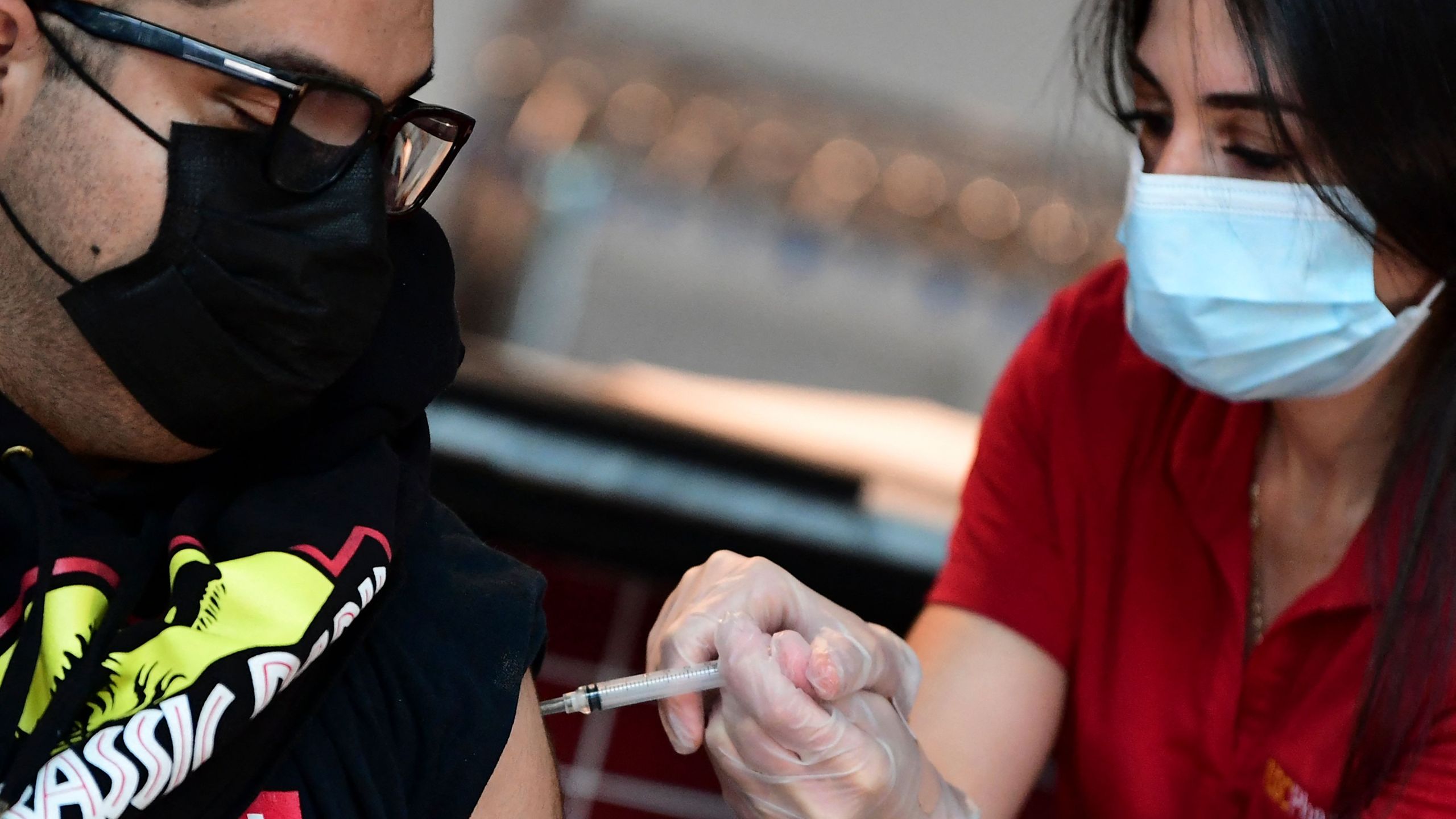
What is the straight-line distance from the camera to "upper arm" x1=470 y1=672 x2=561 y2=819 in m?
1.09

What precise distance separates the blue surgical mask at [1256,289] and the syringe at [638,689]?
668mm

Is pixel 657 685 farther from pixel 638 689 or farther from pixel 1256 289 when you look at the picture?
pixel 1256 289

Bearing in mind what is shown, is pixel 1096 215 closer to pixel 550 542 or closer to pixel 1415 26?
pixel 550 542

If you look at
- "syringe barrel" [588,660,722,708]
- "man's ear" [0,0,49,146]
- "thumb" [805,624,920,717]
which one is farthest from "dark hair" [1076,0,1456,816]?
"man's ear" [0,0,49,146]

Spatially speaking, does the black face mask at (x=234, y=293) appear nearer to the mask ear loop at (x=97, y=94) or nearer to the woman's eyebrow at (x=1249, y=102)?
the mask ear loop at (x=97, y=94)

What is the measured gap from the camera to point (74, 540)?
0.99 m

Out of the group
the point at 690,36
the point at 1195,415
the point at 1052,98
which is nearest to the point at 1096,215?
the point at 1052,98

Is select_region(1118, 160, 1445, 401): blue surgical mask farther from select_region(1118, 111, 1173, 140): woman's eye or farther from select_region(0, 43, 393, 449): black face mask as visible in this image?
select_region(0, 43, 393, 449): black face mask

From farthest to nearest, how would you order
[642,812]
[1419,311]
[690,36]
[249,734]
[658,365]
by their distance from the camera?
1. [690,36]
2. [658,365]
3. [642,812]
4. [1419,311]
5. [249,734]

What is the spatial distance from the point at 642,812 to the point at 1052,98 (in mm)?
1869

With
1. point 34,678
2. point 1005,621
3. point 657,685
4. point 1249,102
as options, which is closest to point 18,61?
point 34,678

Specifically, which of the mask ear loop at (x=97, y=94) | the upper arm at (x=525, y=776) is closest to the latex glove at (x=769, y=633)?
the upper arm at (x=525, y=776)

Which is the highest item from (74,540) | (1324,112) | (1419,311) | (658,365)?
(1324,112)

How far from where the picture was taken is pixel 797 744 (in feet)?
3.79
